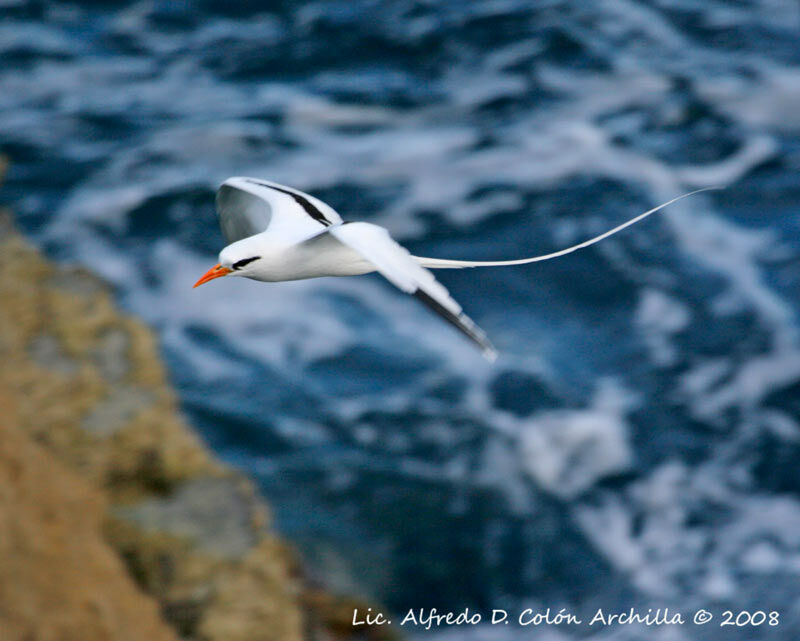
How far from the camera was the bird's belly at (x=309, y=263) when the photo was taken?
3.74 meters

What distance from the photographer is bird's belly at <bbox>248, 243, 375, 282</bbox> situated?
3.74m

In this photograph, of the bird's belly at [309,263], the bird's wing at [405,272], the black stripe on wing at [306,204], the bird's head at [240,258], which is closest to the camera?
the bird's wing at [405,272]

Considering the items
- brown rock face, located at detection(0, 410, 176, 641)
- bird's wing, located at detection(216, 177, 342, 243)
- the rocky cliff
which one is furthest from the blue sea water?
bird's wing, located at detection(216, 177, 342, 243)

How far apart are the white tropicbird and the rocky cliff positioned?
1391 millimetres

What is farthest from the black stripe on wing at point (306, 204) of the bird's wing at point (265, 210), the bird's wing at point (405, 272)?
the bird's wing at point (405, 272)

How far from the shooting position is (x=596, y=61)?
13117 millimetres

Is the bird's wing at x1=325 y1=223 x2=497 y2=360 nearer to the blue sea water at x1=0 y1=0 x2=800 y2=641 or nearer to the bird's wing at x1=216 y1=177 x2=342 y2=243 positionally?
the bird's wing at x1=216 y1=177 x2=342 y2=243

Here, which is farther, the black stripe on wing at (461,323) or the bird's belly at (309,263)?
the bird's belly at (309,263)

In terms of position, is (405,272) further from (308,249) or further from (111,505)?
(111,505)

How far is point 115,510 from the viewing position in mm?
5383

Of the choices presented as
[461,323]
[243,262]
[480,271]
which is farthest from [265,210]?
[480,271]

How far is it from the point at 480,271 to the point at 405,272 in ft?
20.7

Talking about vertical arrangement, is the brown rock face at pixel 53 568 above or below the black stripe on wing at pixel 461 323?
below

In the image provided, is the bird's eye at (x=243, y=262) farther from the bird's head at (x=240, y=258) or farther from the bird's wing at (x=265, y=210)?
the bird's wing at (x=265, y=210)
